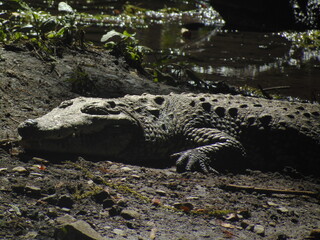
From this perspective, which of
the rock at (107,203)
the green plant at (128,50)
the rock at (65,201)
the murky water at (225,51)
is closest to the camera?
the rock at (65,201)

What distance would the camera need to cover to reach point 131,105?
4.49 metres

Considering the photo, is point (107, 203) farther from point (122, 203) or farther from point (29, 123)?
point (29, 123)

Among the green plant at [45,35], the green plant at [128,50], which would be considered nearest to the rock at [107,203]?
the green plant at [45,35]

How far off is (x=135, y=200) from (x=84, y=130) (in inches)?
34.7

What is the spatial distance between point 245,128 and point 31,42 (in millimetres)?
2884

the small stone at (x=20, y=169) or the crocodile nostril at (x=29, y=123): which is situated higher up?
the crocodile nostril at (x=29, y=123)

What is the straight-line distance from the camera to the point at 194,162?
161 inches

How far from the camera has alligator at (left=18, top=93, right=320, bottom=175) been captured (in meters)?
4.02

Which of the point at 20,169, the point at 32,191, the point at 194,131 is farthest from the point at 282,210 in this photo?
the point at 20,169

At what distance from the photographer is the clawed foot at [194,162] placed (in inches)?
160

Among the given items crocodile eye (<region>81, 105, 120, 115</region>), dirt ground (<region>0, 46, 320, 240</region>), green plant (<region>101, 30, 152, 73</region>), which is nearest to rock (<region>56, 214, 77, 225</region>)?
dirt ground (<region>0, 46, 320, 240</region>)

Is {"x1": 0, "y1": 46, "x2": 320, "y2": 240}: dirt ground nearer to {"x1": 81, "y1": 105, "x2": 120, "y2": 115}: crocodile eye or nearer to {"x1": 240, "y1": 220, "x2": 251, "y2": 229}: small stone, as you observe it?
{"x1": 240, "y1": 220, "x2": 251, "y2": 229}: small stone

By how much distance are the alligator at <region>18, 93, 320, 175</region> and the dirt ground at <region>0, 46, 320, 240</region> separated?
0.19 m

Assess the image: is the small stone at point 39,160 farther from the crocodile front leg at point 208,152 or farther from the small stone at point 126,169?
the crocodile front leg at point 208,152
